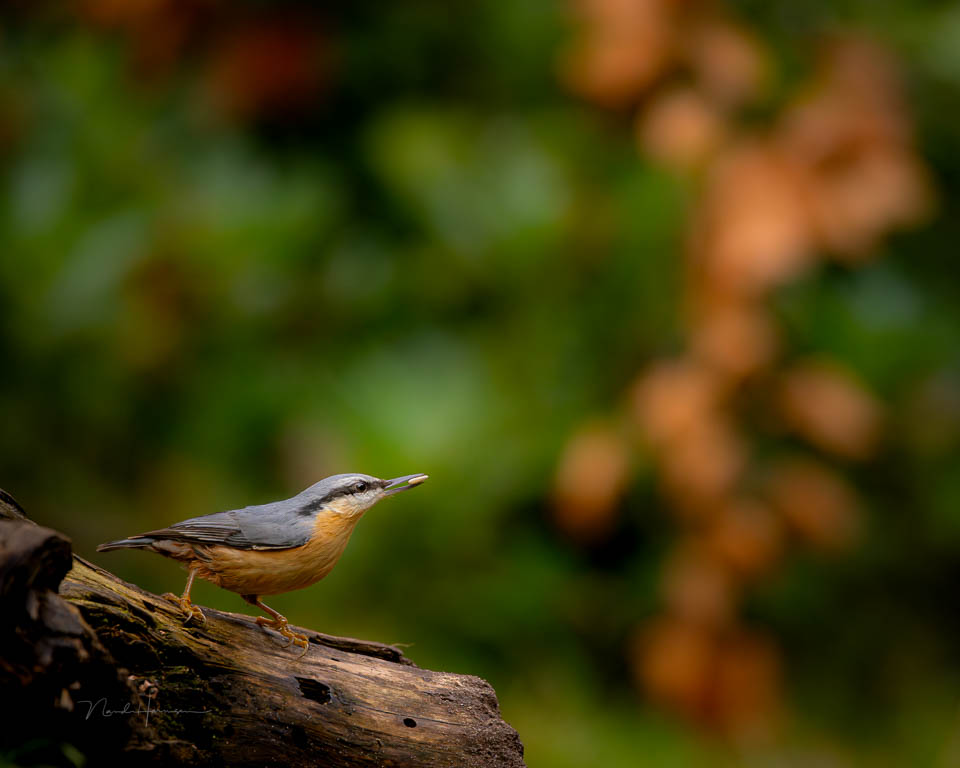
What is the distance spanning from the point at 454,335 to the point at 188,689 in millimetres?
2226

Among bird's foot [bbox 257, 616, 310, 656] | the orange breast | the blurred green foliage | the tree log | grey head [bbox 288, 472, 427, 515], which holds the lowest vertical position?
the tree log

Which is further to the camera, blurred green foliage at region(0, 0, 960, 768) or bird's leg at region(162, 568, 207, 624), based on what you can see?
blurred green foliage at region(0, 0, 960, 768)

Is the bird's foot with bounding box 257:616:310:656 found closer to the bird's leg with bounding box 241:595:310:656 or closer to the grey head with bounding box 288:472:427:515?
the bird's leg with bounding box 241:595:310:656

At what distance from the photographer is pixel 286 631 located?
55.7 inches

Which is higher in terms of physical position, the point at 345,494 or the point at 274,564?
the point at 345,494

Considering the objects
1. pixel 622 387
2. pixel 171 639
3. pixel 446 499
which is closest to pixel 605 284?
pixel 622 387

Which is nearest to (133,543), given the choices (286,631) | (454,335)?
(286,631)

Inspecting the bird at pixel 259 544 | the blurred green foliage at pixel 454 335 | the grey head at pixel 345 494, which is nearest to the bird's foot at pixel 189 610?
the bird at pixel 259 544

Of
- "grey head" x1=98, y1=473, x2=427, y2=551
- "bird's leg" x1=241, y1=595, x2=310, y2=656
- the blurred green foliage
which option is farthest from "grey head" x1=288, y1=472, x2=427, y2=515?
the blurred green foliage

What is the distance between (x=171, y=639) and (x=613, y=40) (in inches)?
111

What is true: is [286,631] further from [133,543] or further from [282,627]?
[133,543]

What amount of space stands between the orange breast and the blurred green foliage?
1409 millimetres

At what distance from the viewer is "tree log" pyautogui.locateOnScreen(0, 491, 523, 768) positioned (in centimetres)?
114

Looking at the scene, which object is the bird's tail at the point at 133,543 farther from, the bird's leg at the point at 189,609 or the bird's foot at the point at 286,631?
the bird's foot at the point at 286,631
